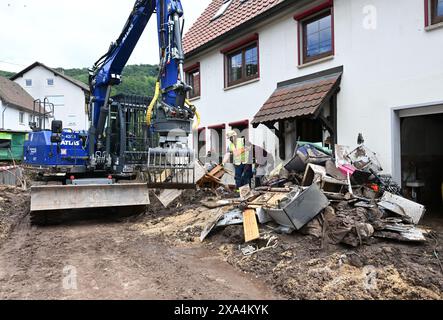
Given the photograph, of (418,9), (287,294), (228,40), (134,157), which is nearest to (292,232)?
(287,294)

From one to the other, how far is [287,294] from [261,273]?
0.71 metres

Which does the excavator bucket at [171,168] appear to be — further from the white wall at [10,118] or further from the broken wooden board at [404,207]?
the white wall at [10,118]

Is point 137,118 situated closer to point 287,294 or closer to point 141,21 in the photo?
point 141,21

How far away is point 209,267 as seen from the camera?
5332 mm

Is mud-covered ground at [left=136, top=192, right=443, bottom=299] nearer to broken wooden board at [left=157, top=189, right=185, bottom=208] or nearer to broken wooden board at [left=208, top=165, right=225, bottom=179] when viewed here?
broken wooden board at [left=157, top=189, right=185, bottom=208]

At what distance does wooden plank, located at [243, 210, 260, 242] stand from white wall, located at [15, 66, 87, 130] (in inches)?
1789

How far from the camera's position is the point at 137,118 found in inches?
369

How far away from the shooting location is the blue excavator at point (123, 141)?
299 inches

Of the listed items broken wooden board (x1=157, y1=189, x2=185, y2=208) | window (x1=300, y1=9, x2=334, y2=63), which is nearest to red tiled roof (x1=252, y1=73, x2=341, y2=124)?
window (x1=300, y1=9, x2=334, y2=63)

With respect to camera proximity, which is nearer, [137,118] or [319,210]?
[319,210]

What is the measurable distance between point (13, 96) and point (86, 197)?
37905 millimetres

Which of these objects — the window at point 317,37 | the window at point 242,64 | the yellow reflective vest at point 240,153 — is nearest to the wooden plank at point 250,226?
the yellow reflective vest at point 240,153

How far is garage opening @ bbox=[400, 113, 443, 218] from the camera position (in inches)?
338

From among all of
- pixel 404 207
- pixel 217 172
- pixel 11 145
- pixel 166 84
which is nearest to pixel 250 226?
pixel 404 207
